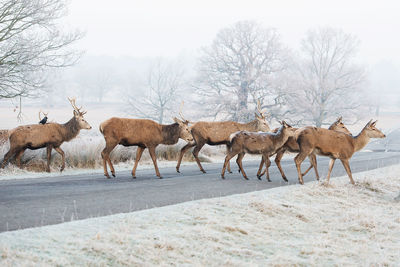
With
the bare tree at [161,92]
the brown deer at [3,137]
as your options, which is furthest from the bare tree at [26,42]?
the bare tree at [161,92]

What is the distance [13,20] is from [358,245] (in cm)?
1854

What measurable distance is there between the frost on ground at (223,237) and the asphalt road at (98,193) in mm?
700

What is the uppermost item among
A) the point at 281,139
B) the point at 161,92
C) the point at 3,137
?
the point at 161,92

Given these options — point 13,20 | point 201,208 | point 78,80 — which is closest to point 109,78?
point 78,80

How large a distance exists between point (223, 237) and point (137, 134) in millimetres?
7070

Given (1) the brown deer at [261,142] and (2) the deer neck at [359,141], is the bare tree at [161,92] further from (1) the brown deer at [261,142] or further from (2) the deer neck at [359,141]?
(2) the deer neck at [359,141]

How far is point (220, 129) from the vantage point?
15523 mm

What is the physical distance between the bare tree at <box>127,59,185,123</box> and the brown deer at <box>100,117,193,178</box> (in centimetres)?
3766

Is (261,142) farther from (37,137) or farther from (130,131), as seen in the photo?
(37,137)

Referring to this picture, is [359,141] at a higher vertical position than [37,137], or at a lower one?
higher

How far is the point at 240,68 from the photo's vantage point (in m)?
38.4

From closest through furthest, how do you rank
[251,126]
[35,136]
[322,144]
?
[322,144] < [35,136] < [251,126]

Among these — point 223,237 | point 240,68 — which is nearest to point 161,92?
point 240,68

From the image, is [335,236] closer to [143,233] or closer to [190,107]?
[143,233]
